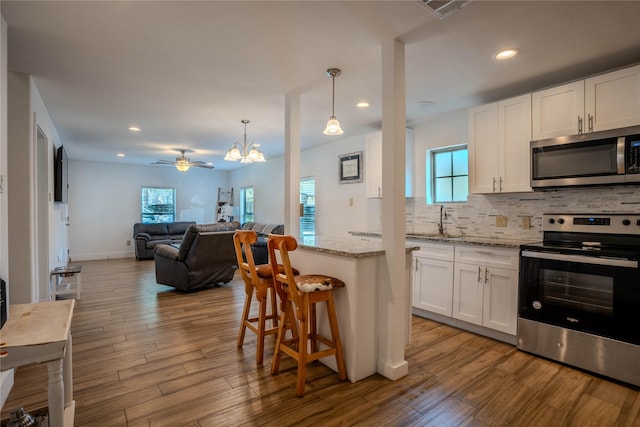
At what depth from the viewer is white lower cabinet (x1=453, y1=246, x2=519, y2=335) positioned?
9.42ft

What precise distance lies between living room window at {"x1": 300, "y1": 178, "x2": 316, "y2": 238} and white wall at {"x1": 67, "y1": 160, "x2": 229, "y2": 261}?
4606 millimetres

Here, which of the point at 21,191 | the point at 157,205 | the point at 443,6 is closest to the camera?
the point at 443,6

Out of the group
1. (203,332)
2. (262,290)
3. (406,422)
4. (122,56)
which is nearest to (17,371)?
(203,332)

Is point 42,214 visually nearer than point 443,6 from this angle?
No

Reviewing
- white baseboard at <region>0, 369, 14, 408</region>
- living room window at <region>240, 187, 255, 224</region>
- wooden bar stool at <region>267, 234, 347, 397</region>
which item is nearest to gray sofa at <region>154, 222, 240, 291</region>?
white baseboard at <region>0, 369, 14, 408</region>

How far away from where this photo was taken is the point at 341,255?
92.6 inches

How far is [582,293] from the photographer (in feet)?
8.14

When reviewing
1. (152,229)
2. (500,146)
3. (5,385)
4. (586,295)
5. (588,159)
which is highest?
(500,146)

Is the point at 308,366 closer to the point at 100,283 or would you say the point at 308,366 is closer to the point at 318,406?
the point at 318,406

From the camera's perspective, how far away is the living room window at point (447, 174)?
3885 millimetres

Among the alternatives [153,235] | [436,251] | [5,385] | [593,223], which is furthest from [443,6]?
[153,235]

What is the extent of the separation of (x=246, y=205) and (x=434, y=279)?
6605mm

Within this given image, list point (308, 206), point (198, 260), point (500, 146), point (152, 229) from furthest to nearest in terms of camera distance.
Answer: point (152, 229)
point (308, 206)
point (198, 260)
point (500, 146)

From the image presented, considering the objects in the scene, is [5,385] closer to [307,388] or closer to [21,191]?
[21,191]
